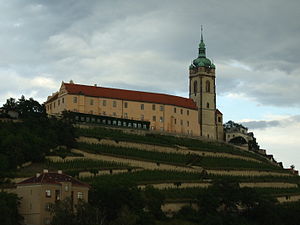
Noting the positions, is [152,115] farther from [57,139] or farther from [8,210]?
[8,210]

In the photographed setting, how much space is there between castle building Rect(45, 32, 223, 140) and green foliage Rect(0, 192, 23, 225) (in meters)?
40.5

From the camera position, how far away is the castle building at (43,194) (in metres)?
72.2

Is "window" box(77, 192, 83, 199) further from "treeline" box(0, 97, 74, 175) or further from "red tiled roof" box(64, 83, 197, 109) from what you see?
"red tiled roof" box(64, 83, 197, 109)

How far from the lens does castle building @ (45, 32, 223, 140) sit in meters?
115

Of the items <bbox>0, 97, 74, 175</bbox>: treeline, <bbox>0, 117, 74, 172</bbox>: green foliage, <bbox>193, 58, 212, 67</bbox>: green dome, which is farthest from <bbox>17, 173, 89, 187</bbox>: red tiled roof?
<bbox>193, 58, 212, 67</bbox>: green dome

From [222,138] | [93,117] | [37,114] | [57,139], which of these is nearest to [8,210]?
[57,139]

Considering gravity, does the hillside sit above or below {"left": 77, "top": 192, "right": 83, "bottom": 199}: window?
above

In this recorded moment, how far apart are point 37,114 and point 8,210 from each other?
35077 mm

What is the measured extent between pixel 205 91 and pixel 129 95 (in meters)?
16.1

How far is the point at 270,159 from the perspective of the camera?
424 feet

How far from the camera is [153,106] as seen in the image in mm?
121250

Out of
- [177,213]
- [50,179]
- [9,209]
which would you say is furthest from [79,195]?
[177,213]

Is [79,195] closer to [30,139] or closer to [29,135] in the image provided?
[30,139]

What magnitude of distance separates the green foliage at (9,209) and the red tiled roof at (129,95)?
1716 inches
